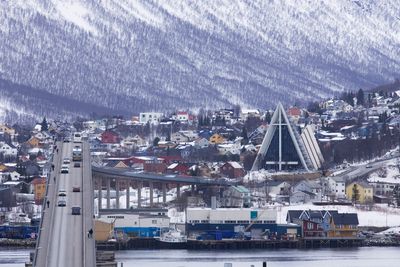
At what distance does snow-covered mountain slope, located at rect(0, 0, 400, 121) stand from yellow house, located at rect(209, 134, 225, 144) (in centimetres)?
1841

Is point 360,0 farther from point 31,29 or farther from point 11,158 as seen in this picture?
point 11,158

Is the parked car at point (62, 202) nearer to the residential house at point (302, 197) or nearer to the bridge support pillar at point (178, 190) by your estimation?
the residential house at point (302, 197)

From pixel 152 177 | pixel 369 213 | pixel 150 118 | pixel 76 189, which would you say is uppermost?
pixel 150 118

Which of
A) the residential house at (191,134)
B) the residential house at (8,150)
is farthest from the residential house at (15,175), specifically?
the residential house at (191,134)

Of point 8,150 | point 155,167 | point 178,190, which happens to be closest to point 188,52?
point 8,150

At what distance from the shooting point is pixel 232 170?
52.7 meters

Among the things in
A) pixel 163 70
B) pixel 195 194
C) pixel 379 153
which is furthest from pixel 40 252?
pixel 163 70

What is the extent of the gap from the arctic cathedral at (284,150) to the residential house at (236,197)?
7.44 metres

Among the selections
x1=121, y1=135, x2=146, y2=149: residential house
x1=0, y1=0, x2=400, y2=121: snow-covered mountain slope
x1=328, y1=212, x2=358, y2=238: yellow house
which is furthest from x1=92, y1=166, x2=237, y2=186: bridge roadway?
x1=0, y1=0, x2=400, y2=121: snow-covered mountain slope

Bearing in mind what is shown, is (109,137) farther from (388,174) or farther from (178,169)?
(388,174)

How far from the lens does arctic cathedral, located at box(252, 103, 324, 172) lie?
54.5m

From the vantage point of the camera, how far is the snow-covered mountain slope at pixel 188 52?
87.1m

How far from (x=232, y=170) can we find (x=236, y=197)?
6.98 metres

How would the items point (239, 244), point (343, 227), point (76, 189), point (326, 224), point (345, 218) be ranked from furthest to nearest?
point (345, 218) < point (326, 224) < point (343, 227) < point (239, 244) < point (76, 189)
